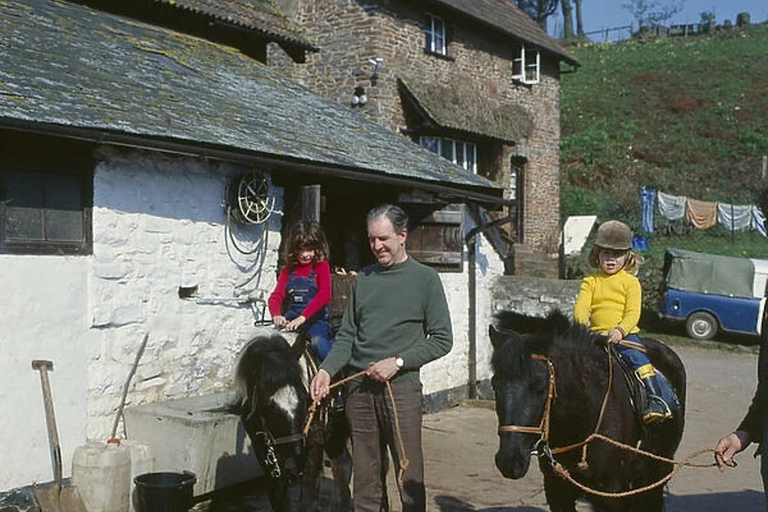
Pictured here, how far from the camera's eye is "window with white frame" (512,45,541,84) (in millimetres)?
22719

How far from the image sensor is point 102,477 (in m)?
6.37

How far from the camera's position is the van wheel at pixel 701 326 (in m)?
18.2

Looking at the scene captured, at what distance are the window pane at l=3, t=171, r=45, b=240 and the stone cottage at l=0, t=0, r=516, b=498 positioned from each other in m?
0.01

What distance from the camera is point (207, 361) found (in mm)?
8039

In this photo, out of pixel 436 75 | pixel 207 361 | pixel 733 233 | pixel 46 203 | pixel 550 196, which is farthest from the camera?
pixel 733 233

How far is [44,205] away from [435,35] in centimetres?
1453

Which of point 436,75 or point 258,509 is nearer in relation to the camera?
point 258,509

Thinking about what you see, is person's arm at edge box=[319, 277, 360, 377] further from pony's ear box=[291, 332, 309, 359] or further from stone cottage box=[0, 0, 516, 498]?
stone cottage box=[0, 0, 516, 498]

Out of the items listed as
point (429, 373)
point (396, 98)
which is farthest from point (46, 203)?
point (396, 98)

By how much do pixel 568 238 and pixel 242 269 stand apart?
1905 centimetres

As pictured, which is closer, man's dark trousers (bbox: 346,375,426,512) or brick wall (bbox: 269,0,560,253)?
man's dark trousers (bbox: 346,375,426,512)

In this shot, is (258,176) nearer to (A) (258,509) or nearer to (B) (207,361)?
(B) (207,361)

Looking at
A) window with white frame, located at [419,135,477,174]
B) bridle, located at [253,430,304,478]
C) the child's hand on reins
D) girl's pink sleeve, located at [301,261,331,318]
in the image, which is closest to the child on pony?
girl's pink sleeve, located at [301,261,331,318]

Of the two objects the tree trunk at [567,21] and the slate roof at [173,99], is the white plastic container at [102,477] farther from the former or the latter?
the tree trunk at [567,21]
